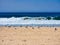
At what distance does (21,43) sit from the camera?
6.67 meters

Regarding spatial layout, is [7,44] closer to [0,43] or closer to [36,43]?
[0,43]

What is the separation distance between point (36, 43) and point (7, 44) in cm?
105

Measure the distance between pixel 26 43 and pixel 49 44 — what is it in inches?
33.0

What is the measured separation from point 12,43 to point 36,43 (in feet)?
2.87

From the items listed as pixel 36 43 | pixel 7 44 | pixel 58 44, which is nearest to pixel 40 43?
pixel 36 43

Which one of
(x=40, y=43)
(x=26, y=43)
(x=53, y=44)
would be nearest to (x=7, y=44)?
(x=26, y=43)

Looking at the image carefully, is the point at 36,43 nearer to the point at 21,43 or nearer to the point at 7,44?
the point at 21,43

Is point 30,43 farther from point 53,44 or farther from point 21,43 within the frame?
point 53,44

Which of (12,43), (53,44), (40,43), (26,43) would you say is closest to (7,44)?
(12,43)

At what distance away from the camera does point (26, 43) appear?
6.63 metres

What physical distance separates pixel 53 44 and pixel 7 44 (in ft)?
5.36

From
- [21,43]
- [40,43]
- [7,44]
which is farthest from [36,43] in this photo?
[7,44]

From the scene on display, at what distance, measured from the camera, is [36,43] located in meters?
6.66

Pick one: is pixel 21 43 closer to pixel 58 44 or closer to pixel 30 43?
pixel 30 43
